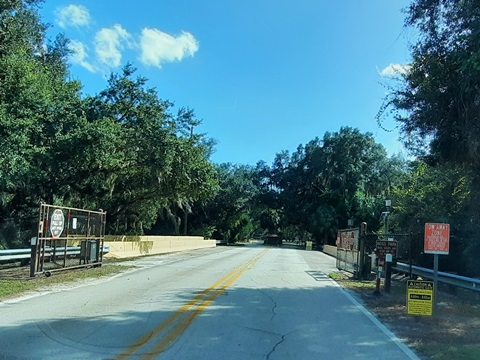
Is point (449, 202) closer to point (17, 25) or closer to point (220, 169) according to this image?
point (17, 25)

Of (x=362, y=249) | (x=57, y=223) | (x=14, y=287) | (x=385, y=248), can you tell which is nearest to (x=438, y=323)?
(x=385, y=248)

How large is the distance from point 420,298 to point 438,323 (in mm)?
682

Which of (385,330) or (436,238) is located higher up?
(436,238)

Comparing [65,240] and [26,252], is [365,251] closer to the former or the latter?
[65,240]

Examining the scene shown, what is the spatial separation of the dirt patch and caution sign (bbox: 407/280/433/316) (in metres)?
0.27

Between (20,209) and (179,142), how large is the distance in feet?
33.6

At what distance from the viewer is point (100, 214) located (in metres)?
18.7

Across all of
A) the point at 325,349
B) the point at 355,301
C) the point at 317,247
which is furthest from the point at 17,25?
the point at 317,247

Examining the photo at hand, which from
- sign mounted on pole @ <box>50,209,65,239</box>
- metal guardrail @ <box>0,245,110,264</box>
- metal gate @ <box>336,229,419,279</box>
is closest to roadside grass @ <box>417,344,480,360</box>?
metal gate @ <box>336,229,419,279</box>

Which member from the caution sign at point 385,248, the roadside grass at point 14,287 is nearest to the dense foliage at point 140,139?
the caution sign at point 385,248

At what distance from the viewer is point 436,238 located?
991 cm

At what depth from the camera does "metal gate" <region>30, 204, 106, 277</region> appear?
14258 mm

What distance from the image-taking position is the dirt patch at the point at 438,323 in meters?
6.80

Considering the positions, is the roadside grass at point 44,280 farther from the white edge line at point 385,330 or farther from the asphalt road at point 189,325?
the white edge line at point 385,330
